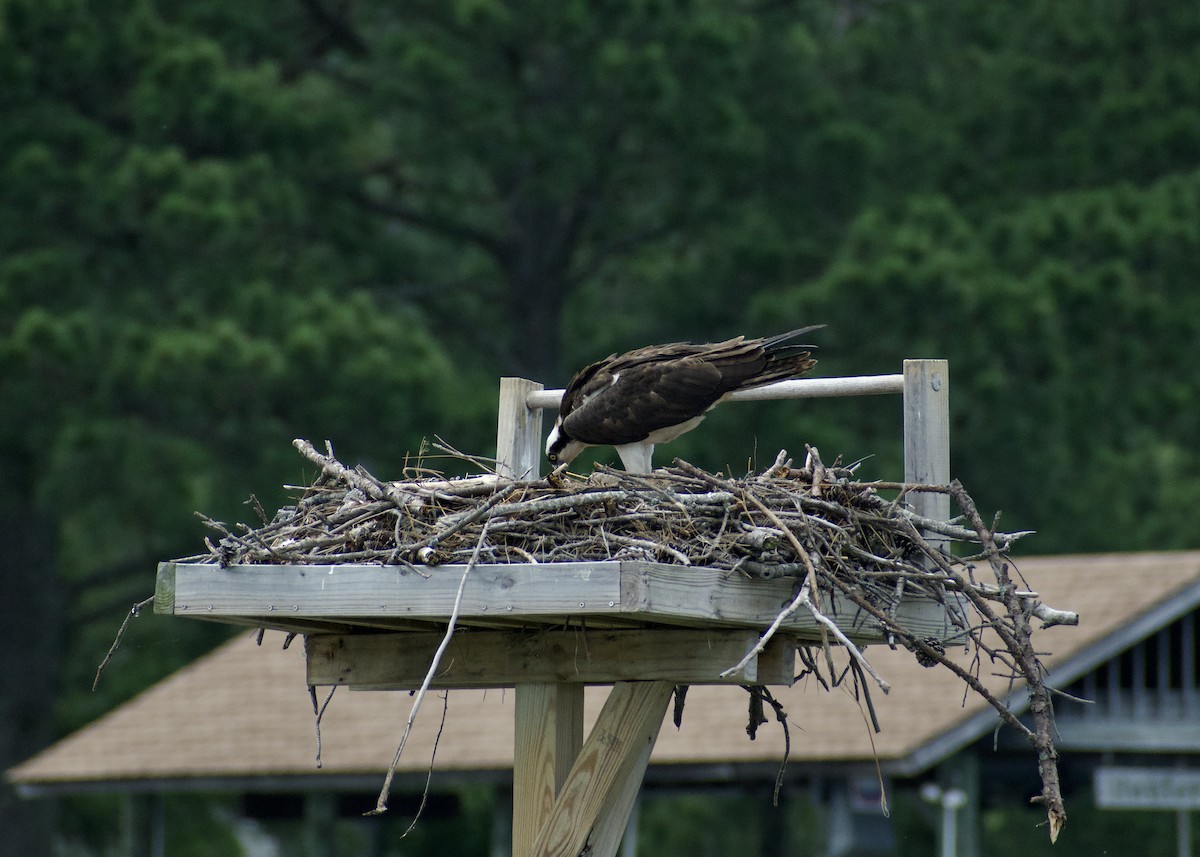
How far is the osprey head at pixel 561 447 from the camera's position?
6793 millimetres

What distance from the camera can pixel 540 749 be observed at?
4816 millimetres

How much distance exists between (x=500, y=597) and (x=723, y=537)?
1.93ft

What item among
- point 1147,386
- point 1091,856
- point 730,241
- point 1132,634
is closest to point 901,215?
point 730,241

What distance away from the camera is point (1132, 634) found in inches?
455

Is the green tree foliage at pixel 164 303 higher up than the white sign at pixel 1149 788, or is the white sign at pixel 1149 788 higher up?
the green tree foliage at pixel 164 303

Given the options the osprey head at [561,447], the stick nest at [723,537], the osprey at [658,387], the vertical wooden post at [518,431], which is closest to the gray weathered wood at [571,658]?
the stick nest at [723,537]

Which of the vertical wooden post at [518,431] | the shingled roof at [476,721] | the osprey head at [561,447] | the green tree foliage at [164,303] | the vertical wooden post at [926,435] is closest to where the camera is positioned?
the vertical wooden post at [926,435]

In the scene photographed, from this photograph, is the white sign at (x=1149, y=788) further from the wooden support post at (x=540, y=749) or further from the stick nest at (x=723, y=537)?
the wooden support post at (x=540, y=749)

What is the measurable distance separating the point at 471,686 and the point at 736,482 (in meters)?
0.93

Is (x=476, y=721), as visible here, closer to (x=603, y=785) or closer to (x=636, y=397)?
(x=636, y=397)

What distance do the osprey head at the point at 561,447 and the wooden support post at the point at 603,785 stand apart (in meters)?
2.09

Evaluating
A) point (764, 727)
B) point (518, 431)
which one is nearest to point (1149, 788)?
point (764, 727)

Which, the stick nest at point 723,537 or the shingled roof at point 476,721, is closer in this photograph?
the stick nest at point 723,537

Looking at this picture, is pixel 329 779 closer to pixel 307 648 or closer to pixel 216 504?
pixel 216 504
